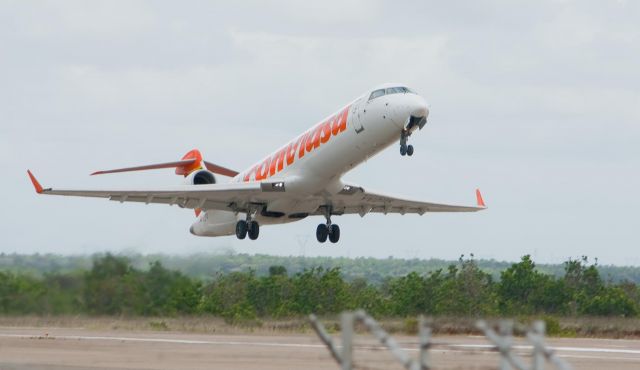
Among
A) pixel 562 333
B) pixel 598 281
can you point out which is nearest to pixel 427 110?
pixel 562 333

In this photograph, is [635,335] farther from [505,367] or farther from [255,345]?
[505,367]

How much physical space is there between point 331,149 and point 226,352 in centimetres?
1337

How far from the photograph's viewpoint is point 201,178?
4750 centimetres

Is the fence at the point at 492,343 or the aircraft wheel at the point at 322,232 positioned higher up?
the aircraft wheel at the point at 322,232

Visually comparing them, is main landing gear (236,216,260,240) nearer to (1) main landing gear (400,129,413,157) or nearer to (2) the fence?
(1) main landing gear (400,129,413,157)

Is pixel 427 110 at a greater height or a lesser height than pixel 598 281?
greater

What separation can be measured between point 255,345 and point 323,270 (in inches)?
1148

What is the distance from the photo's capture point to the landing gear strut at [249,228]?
43750 millimetres

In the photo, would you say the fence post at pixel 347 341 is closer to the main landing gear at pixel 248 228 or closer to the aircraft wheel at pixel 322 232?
the main landing gear at pixel 248 228

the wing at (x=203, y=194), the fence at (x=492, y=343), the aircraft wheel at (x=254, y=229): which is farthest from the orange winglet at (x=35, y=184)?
the fence at (x=492, y=343)

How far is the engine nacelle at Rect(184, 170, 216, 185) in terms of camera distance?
47250mm

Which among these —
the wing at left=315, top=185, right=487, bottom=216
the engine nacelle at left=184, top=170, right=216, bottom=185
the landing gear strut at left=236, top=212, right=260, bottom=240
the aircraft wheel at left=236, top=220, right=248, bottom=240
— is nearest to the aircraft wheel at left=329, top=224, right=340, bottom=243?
the wing at left=315, top=185, right=487, bottom=216

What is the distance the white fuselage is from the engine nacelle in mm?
2617

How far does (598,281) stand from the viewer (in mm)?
57938
